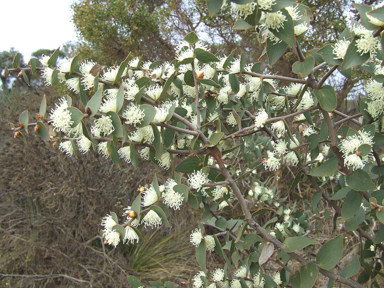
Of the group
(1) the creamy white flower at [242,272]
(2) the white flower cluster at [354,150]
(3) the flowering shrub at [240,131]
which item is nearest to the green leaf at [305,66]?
(3) the flowering shrub at [240,131]

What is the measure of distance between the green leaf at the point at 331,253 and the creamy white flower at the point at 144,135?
584mm

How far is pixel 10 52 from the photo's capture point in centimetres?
1007

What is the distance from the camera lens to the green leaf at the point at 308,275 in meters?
0.73

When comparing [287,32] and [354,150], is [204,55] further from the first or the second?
[354,150]

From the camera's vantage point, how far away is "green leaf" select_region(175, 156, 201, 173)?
2.66 feet

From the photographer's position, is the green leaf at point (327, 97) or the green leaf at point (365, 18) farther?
the green leaf at point (327, 97)

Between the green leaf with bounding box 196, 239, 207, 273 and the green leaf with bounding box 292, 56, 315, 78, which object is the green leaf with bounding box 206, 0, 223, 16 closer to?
the green leaf with bounding box 292, 56, 315, 78

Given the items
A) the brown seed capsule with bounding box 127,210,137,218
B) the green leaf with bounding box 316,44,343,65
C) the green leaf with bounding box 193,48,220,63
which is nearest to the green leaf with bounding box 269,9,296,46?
the green leaf with bounding box 316,44,343,65

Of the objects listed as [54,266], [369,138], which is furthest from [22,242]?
[369,138]

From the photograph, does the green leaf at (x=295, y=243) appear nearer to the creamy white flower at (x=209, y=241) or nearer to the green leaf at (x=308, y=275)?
the green leaf at (x=308, y=275)

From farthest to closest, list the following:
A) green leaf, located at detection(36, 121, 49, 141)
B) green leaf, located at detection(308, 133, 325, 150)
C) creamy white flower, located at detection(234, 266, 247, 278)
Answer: creamy white flower, located at detection(234, 266, 247, 278), green leaf, located at detection(308, 133, 325, 150), green leaf, located at detection(36, 121, 49, 141)

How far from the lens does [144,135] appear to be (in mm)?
785

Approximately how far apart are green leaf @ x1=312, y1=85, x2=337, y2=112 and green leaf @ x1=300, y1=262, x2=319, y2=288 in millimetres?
429

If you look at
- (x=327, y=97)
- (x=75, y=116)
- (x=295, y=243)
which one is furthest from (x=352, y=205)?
(x=75, y=116)
